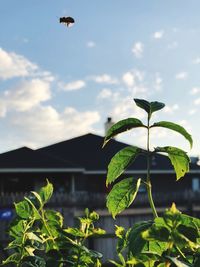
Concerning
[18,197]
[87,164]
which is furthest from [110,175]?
[87,164]

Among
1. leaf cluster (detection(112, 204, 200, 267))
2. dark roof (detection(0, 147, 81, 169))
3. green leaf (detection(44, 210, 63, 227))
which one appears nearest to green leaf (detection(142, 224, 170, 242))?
leaf cluster (detection(112, 204, 200, 267))

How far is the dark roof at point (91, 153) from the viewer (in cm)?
3053

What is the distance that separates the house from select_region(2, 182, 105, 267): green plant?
11665mm

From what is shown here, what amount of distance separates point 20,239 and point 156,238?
51cm

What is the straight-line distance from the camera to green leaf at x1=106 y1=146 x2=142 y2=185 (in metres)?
0.96

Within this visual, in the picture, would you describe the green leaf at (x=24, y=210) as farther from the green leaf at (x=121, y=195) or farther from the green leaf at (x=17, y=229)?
the green leaf at (x=121, y=195)

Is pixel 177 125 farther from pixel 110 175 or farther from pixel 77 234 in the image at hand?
pixel 77 234

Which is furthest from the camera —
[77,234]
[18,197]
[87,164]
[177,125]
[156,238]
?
[87,164]

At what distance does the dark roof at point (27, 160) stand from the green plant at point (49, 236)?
2399 centimetres

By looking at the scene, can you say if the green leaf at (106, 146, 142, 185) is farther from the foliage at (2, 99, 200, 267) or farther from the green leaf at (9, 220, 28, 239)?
the green leaf at (9, 220, 28, 239)

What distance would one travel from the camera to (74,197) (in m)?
14.7

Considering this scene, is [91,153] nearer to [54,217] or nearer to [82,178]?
[82,178]

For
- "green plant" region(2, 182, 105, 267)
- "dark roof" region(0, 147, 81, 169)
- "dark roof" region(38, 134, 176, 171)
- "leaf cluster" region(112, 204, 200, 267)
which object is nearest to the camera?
"leaf cluster" region(112, 204, 200, 267)

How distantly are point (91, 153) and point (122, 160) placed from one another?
31245 mm
